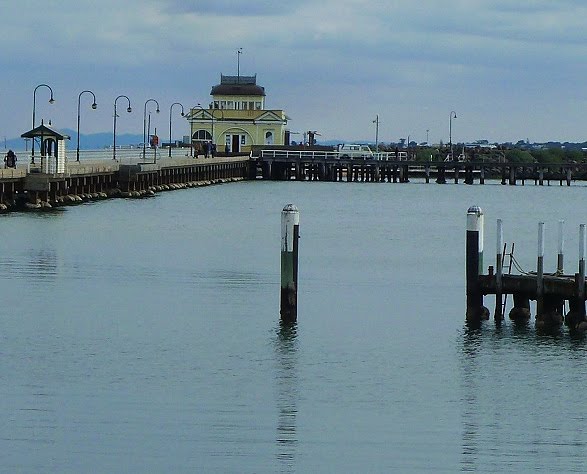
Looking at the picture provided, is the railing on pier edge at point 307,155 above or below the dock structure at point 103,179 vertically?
above

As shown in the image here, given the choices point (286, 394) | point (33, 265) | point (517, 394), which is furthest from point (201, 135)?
point (286, 394)

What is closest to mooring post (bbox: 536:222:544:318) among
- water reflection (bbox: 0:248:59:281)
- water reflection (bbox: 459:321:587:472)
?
water reflection (bbox: 459:321:587:472)

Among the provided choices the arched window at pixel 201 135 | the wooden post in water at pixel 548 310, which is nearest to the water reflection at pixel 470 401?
the wooden post in water at pixel 548 310

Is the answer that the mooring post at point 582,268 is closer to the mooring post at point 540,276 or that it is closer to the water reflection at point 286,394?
the mooring post at point 540,276

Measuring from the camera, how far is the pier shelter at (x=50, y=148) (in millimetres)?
66562

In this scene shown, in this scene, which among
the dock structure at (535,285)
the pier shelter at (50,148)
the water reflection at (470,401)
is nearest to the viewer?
the water reflection at (470,401)

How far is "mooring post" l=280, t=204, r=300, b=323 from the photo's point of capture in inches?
1067

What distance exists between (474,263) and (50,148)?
42.2 meters

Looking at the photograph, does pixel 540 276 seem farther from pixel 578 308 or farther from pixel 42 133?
pixel 42 133

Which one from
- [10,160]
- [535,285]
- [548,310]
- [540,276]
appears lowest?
[548,310]

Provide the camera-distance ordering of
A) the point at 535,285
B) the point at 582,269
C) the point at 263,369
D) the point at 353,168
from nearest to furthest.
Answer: the point at 263,369 → the point at 582,269 → the point at 535,285 → the point at 353,168

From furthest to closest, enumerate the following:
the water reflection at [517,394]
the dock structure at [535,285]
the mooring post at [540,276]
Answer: the dock structure at [535,285], the mooring post at [540,276], the water reflection at [517,394]

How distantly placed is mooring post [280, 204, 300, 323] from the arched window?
120 metres

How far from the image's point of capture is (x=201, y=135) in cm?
14938
